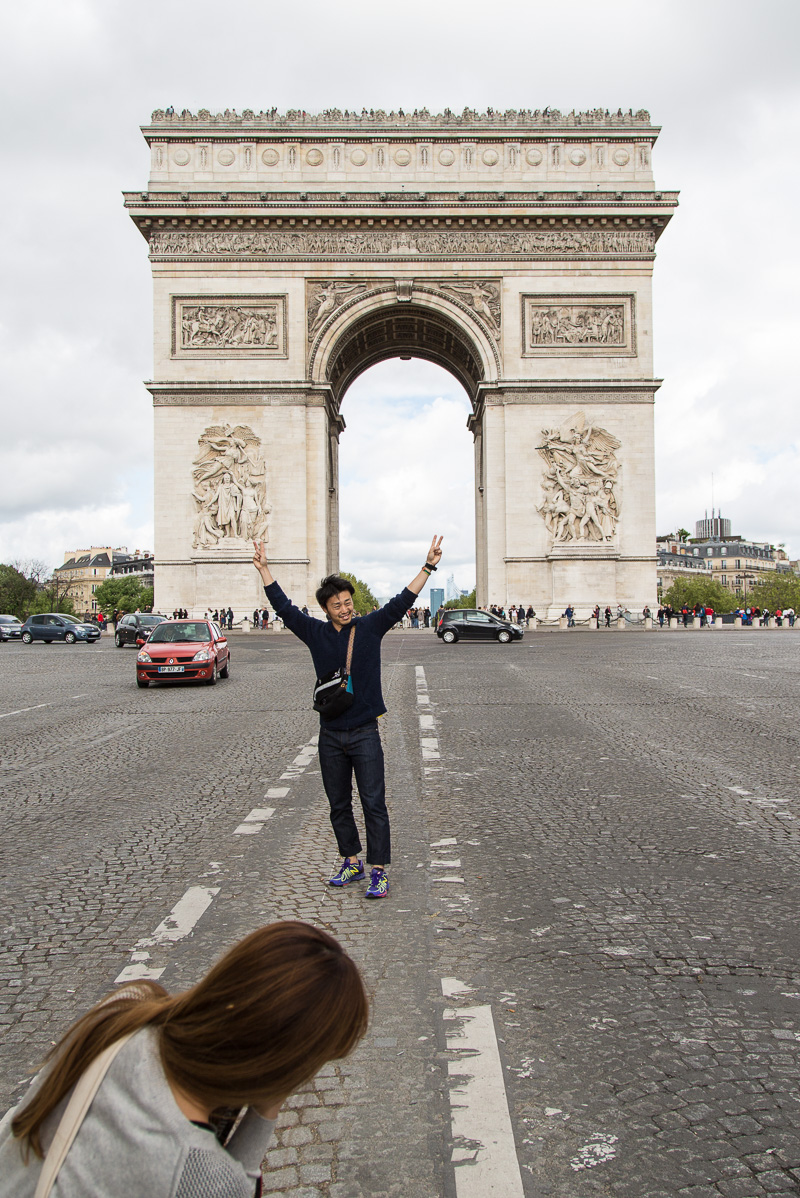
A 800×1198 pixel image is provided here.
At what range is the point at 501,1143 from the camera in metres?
2.39

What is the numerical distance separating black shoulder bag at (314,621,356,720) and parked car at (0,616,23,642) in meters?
42.6

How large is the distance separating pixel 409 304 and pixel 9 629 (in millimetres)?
23039

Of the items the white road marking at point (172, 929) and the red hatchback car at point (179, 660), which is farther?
the red hatchback car at point (179, 660)

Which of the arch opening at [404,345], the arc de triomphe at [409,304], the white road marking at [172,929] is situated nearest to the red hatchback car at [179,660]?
the white road marking at [172,929]

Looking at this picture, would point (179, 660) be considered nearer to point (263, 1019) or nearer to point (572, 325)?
point (263, 1019)

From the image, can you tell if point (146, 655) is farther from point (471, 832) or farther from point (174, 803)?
point (471, 832)

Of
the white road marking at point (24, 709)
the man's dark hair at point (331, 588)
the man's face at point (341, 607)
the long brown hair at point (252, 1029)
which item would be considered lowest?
the white road marking at point (24, 709)

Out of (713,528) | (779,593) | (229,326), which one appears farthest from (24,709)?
(713,528)

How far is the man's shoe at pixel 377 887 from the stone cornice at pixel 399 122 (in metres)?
40.5

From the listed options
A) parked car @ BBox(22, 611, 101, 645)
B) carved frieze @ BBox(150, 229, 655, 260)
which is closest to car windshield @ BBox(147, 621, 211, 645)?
parked car @ BBox(22, 611, 101, 645)

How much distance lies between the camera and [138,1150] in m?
1.35

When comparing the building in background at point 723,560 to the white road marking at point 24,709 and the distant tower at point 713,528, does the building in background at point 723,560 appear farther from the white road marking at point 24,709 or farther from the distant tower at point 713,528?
the white road marking at point 24,709

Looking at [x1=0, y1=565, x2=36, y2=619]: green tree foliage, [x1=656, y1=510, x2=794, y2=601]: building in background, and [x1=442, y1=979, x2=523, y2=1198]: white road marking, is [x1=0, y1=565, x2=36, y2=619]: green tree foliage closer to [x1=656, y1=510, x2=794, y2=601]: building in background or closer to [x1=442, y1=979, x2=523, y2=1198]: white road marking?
[x1=656, y1=510, x2=794, y2=601]: building in background

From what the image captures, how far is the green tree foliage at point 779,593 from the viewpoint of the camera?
339 ft
